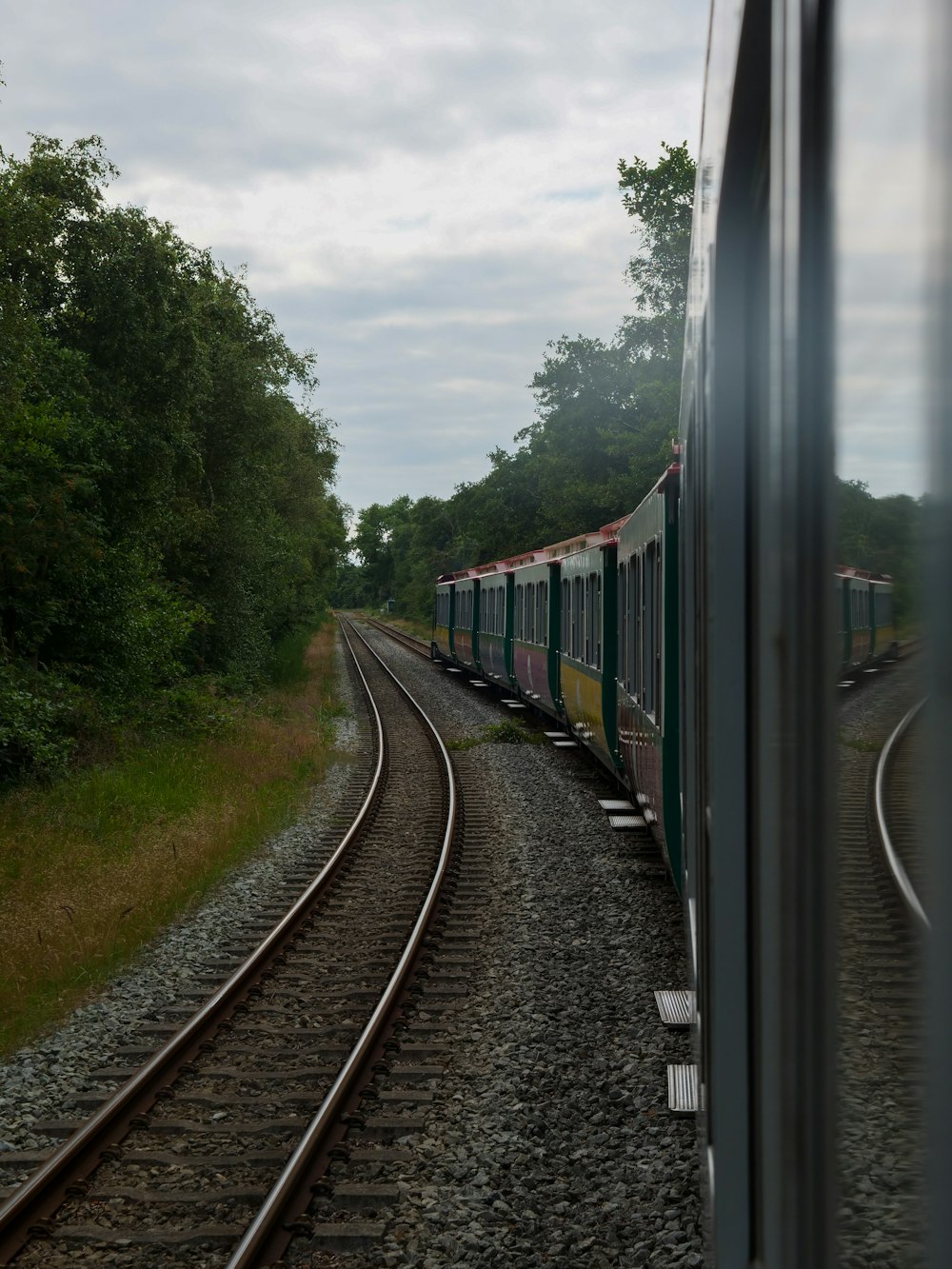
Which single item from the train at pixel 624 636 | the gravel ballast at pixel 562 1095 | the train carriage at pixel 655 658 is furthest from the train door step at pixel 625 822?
the train carriage at pixel 655 658

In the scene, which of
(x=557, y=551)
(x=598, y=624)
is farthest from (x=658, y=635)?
(x=557, y=551)

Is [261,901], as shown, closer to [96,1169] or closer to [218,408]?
[96,1169]

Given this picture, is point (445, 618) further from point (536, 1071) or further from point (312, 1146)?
point (312, 1146)

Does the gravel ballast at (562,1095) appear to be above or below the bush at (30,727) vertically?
below

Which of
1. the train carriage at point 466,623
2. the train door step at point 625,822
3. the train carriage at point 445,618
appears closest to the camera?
the train door step at point 625,822

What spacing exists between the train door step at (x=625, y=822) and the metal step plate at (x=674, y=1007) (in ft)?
14.5

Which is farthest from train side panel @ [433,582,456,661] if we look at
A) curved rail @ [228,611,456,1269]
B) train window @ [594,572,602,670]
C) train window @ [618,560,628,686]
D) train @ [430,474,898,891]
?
curved rail @ [228,611,456,1269]

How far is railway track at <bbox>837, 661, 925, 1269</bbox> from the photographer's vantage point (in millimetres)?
796

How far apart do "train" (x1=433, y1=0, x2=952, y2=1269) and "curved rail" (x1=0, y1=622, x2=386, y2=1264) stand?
3008 mm

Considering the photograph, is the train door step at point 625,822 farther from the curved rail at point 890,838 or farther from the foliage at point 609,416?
the foliage at point 609,416

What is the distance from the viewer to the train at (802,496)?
2.31 ft

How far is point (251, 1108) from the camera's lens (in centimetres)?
543

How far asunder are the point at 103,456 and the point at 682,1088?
49.9 feet

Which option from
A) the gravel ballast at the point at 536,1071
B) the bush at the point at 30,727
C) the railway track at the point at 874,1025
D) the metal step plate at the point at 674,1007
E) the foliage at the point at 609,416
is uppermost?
the foliage at the point at 609,416
